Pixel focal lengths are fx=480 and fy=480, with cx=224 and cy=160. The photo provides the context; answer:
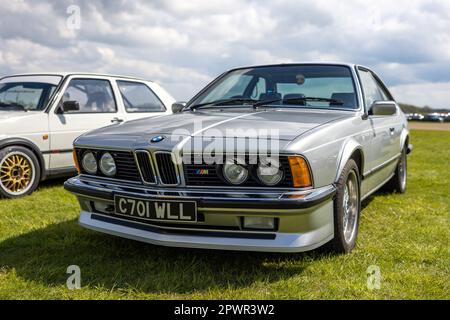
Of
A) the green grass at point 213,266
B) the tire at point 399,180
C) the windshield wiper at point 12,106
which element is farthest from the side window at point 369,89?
the windshield wiper at point 12,106

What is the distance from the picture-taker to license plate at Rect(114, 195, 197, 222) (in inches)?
111

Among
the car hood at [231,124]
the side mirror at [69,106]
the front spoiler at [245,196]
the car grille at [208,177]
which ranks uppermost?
the side mirror at [69,106]

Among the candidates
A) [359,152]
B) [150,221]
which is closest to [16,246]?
[150,221]

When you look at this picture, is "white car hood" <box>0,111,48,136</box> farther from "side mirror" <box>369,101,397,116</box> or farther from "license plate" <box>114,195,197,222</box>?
"side mirror" <box>369,101,397,116</box>

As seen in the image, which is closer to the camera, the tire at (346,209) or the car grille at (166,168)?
the car grille at (166,168)

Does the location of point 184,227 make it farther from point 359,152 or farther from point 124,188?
point 359,152

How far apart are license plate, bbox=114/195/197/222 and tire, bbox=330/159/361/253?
95 cm

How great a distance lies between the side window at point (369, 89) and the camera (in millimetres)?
4240

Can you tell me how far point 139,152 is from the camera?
9.82ft

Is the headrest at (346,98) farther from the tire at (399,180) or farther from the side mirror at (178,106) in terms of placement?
the tire at (399,180)

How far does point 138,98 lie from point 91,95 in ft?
2.66

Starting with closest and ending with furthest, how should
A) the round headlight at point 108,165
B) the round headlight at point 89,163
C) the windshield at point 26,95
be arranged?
the round headlight at point 108,165
the round headlight at point 89,163
the windshield at point 26,95

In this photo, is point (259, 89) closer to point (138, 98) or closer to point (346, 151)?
point (346, 151)

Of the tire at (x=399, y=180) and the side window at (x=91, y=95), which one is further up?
the side window at (x=91, y=95)
